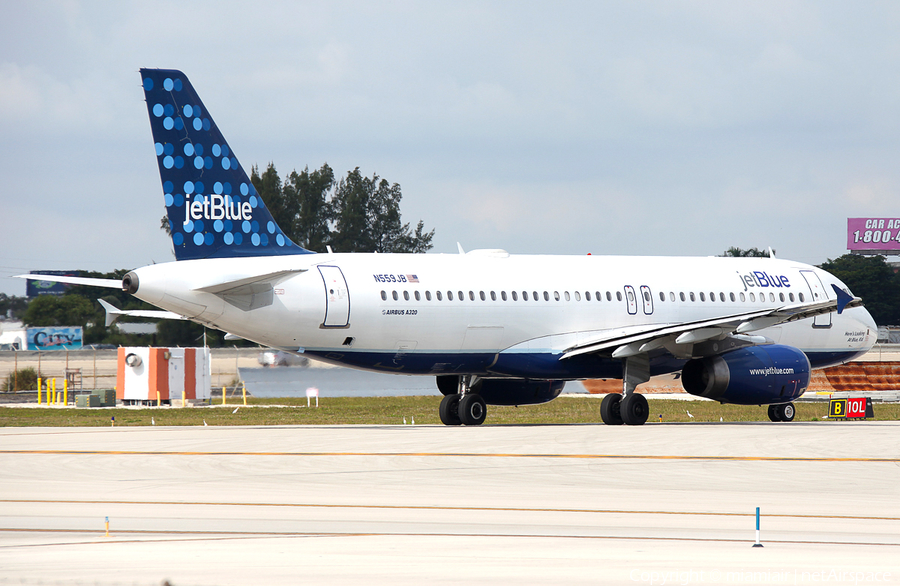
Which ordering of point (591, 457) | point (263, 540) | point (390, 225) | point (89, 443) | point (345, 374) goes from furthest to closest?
point (390, 225) < point (345, 374) < point (89, 443) < point (591, 457) < point (263, 540)

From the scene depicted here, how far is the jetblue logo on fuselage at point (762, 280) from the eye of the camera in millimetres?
32312

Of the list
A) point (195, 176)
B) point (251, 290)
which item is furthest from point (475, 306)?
point (195, 176)

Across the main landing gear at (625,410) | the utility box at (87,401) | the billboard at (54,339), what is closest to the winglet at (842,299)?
the main landing gear at (625,410)

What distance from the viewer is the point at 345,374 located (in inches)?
1874

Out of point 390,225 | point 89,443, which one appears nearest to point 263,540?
point 89,443

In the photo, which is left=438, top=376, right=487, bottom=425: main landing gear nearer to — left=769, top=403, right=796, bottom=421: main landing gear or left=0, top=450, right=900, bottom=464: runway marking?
left=769, top=403, right=796, bottom=421: main landing gear

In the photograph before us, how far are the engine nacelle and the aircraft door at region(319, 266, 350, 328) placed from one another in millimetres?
5311

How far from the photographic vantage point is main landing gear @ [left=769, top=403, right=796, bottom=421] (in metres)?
30.0

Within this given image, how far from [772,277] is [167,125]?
58.7ft

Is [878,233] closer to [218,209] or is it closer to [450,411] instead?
[450,411]

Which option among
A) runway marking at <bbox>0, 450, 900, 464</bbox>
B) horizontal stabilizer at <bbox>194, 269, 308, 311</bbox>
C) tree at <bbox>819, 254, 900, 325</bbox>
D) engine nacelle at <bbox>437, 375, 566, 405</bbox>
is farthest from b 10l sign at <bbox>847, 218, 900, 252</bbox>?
runway marking at <bbox>0, 450, 900, 464</bbox>

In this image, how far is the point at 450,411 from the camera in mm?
28344

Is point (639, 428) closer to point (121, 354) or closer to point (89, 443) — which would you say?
point (89, 443)

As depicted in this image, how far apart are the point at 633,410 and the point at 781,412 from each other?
4.88 meters
